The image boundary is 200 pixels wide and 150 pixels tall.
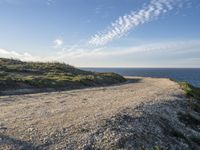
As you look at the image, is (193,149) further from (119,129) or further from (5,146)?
Result: (5,146)

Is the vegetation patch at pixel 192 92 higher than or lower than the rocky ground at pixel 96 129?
lower

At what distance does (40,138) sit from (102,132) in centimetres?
315

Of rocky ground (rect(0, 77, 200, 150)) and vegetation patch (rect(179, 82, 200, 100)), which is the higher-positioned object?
rocky ground (rect(0, 77, 200, 150))

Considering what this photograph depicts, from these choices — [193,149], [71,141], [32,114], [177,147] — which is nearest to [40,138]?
[71,141]

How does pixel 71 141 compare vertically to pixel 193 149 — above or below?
above

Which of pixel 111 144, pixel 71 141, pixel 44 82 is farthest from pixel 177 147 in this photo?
pixel 44 82

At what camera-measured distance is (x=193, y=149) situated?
1714 cm

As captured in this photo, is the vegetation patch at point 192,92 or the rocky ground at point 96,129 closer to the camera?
the rocky ground at point 96,129

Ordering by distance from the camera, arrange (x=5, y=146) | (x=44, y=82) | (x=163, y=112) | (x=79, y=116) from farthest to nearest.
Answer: (x=44, y=82), (x=163, y=112), (x=79, y=116), (x=5, y=146)

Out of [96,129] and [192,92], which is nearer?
[96,129]

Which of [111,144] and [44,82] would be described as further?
[44,82]

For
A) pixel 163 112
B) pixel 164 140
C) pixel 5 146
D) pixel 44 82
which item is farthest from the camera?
pixel 44 82

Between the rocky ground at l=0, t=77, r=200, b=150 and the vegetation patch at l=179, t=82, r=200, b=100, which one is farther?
the vegetation patch at l=179, t=82, r=200, b=100

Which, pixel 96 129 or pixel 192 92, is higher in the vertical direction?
pixel 96 129
